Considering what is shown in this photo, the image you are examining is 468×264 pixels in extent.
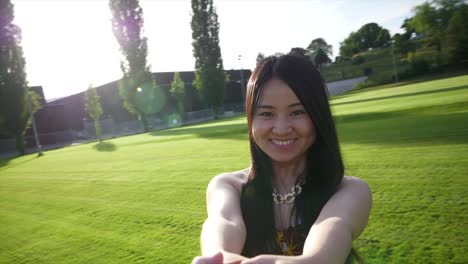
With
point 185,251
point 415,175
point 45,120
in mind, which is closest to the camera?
point 185,251

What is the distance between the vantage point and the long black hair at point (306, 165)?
1.57m

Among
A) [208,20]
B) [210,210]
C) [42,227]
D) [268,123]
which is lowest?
[42,227]

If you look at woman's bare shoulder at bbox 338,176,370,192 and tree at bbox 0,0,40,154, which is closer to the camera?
woman's bare shoulder at bbox 338,176,370,192

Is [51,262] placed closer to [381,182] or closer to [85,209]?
[85,209]

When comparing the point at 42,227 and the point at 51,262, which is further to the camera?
the point at 42,227

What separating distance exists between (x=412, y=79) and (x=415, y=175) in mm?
59111

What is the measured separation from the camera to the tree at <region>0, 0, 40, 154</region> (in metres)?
27.7

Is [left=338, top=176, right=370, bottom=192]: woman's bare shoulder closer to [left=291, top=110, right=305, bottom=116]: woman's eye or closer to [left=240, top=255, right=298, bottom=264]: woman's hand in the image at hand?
[left=291, top=110, right=305, bottom=116]: woman's eye

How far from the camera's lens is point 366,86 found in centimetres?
5894

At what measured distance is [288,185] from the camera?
1.87 metres

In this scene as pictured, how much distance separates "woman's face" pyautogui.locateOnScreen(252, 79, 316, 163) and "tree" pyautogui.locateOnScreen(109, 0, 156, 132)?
3786cm

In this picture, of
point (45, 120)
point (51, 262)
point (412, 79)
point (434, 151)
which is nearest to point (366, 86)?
point (412, 79)

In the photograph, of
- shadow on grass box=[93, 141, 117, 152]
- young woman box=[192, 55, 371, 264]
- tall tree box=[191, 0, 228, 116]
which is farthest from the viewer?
tall tree box=[191, 0, 228, 116]

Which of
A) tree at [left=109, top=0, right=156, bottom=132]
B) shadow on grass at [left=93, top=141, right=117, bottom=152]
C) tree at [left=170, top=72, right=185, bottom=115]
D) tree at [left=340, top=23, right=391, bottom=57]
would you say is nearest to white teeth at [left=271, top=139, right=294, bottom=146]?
shadow on grass at [left=93, top=141, right=117, bottom=152]
